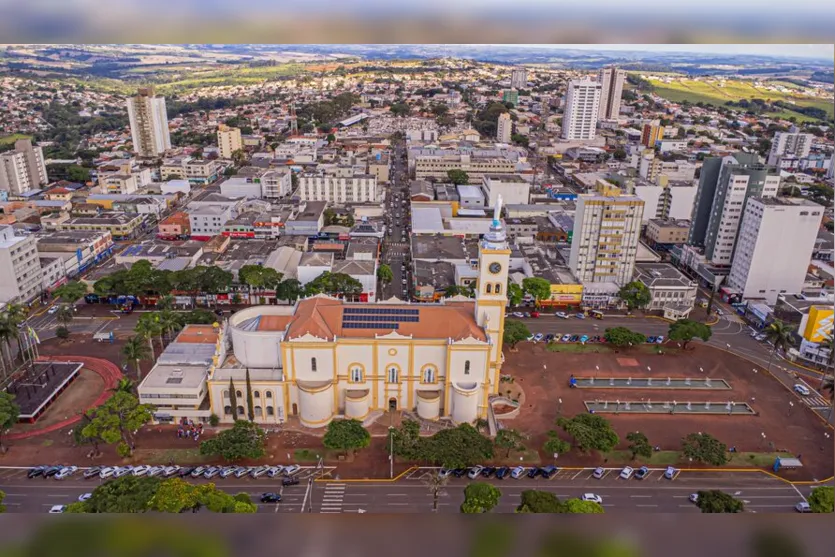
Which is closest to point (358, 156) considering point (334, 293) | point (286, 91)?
point (334, 293)

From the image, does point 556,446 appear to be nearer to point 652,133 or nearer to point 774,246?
point 774,246

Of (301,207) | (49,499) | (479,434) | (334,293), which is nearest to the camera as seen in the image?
(49,499)

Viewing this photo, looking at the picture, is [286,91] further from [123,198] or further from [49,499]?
[49,499]

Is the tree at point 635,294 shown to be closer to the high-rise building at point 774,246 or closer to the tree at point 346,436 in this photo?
the high-rise building at point 774,246

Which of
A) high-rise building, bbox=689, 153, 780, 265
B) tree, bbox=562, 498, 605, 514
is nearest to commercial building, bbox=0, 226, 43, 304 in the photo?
tree, bbox=562, 498, 605, 514

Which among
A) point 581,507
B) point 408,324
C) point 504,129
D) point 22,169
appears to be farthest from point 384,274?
point 504,129
